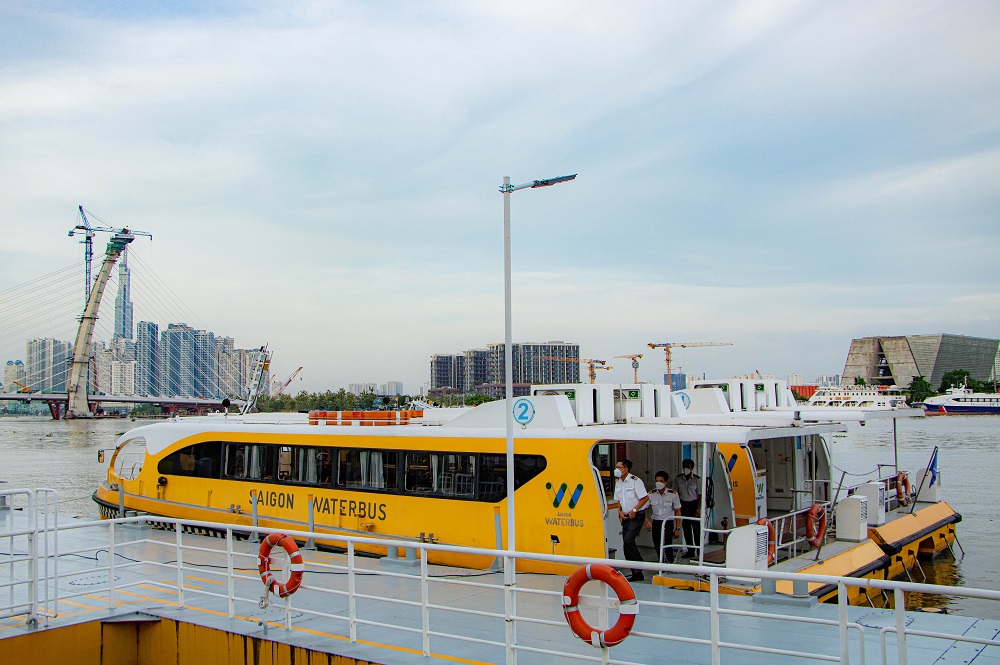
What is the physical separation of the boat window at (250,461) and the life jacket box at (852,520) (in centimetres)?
958

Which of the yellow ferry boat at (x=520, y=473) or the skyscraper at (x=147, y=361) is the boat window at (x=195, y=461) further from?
the skyscraper at (x=147, y=361)

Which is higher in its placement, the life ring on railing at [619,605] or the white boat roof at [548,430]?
the white boat roof at [548,430]

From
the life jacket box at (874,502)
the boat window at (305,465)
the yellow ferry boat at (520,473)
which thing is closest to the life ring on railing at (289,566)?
the yellow ferry boat at (520,473)

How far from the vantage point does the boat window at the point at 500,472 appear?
37.6 ft

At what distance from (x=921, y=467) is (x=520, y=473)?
3584 cm

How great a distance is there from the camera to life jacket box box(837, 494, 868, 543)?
1276cm

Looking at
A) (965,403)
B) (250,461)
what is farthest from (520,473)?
(965,403)

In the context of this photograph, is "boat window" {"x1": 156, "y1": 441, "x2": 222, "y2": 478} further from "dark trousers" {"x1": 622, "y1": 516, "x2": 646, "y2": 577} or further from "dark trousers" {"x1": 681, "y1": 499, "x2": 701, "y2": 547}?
"dark trousers" {"x1": 681, "y1": 499, "x2": 701, "y2": 547}

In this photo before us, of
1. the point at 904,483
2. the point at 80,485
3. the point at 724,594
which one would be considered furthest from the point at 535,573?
the point at 80,485

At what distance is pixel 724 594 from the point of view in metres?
9.52

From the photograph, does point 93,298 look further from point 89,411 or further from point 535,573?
point 535,573

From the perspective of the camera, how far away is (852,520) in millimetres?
12820

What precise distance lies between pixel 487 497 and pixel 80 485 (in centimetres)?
3527

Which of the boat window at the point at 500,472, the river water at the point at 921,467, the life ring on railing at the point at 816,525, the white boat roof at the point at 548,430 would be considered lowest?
the river water at the point at 921,467
